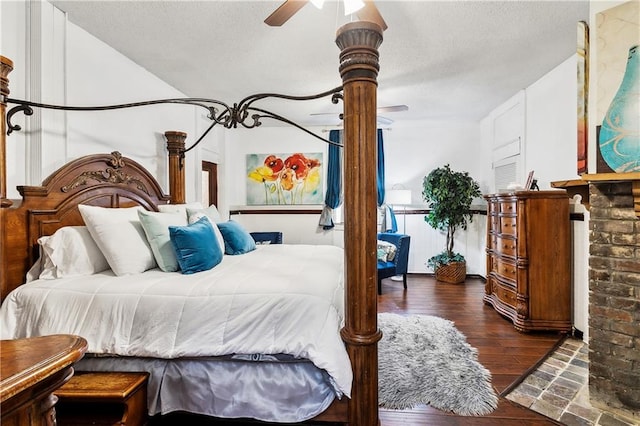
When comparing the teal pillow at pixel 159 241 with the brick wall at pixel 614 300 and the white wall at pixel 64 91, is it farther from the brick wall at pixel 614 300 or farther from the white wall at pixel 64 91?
the brick wall at pixel 614 300

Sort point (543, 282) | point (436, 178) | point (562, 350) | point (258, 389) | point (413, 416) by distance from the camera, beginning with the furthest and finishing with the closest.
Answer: point (436, 178) → point (543, 282) → point (562, 350) → point (413, 416) → point (258, 389)

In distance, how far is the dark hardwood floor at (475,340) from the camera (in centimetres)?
184

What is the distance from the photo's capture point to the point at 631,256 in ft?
6.12

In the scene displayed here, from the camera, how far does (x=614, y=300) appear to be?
6.29 ft

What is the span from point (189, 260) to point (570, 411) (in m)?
2.45

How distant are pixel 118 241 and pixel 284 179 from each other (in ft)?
11.7

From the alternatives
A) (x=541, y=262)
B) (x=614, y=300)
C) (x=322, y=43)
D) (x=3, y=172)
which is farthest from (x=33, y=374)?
(x=541, y=262)

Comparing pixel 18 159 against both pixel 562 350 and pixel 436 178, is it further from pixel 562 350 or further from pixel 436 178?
pixel 436 178

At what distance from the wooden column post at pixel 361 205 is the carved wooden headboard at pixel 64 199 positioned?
6.33 feet

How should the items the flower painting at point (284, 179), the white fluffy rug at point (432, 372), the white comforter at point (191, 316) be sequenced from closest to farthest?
the white comforter at point (191, 316), the white fluffy rug at point (432, 372), the flower painting at point (284, 179)

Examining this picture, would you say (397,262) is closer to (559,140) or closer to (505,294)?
(505,294)

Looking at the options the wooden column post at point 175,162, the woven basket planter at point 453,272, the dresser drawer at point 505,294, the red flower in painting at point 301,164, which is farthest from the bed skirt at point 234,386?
the red flower in painting at point 301,164

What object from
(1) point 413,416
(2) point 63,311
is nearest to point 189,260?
(2) point 63,311

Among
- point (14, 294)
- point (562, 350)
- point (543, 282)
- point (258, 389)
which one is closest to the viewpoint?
point (258, 389)
